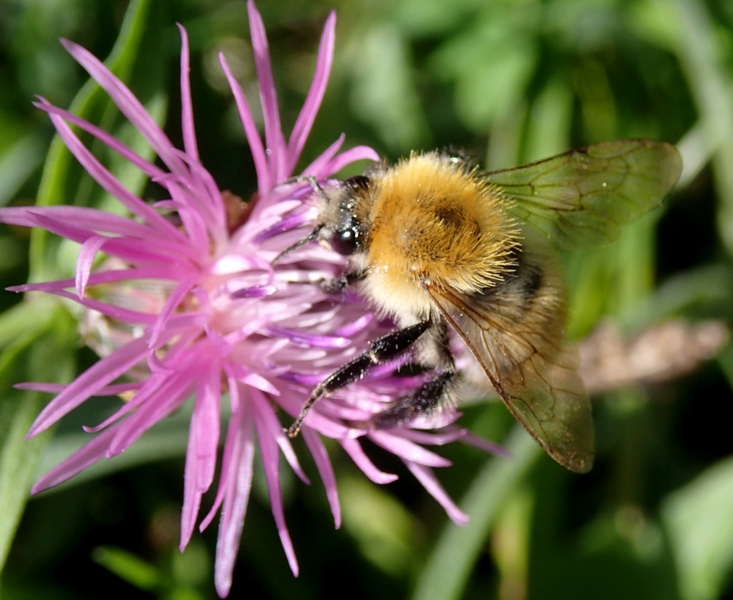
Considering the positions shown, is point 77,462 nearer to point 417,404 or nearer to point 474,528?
point 417,404

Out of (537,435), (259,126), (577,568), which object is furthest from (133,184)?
(577,568)

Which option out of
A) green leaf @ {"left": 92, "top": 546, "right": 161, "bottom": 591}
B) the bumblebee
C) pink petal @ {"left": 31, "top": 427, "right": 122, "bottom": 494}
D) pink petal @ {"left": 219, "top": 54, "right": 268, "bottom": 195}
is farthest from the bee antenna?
green leaf @ {"left": 92, "top": 546, "right": 161, "bottom": 591}

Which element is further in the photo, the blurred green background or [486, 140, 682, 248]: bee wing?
the blurred green background

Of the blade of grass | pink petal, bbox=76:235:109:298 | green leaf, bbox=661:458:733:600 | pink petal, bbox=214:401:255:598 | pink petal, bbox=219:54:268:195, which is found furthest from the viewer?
green leaf, bbox=661:458:733:600

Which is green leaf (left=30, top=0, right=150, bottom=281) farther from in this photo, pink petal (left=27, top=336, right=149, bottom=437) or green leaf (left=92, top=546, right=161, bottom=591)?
green leaf (left=92, top=546, right=161, bottom=591)

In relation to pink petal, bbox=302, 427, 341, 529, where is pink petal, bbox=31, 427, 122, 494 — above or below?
above

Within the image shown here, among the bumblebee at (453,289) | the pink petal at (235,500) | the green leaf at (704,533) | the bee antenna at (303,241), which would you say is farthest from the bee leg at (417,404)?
the green leaf at (704,533)

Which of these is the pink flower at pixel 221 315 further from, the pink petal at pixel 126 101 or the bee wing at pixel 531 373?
the bee wing at pixel 531 373
